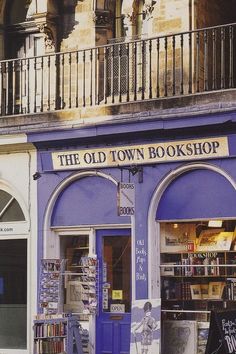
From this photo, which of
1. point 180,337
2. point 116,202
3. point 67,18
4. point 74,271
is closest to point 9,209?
point 74,271

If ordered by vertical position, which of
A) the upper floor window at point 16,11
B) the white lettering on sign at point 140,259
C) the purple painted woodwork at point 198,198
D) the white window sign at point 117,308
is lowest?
the white window sign at point 117,308

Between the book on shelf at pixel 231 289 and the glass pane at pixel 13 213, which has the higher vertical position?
the glass pane at pixel 13 213

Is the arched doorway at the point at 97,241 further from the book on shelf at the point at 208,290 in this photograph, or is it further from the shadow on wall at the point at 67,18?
the shadow on wall at the point at 67,18

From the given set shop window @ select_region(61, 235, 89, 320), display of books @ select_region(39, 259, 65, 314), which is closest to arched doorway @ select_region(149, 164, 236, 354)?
shop window @ select_region(61, 235, 89, 320)

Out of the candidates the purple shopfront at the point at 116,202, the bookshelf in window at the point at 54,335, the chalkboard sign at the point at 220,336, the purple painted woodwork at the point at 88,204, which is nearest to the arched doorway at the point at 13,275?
the purple shopfront at the point at 116,202

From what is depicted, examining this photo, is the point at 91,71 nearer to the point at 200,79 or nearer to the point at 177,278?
the point at 200,79

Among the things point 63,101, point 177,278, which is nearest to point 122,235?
point 177,278

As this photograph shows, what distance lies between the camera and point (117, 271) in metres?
18.4

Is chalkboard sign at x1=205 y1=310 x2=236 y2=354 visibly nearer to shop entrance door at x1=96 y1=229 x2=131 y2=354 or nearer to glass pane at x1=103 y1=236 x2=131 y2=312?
shop entrance door at x1=96 y1=229 x2=131 y2=354

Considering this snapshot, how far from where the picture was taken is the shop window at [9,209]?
64.2 ft

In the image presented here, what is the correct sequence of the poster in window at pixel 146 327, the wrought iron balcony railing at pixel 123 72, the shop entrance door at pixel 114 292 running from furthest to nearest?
the shop entrance door at pixel 114 292, the wrought iron balcony railing at pixel 123 72, the poster in window at pixel 146 327

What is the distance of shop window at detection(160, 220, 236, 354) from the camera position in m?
17.3

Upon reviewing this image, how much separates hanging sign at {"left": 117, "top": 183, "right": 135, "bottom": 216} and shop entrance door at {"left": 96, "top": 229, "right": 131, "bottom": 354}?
0.69 m

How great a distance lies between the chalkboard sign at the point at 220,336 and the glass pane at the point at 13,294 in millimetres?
4547
